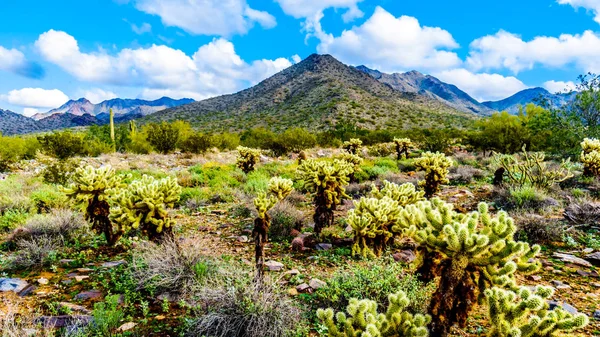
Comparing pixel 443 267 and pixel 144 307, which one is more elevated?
pixel 443 267

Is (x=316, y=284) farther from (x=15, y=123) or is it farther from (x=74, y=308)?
(x=15, y=123)

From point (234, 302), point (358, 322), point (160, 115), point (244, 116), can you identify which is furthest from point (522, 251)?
point (160, 115)

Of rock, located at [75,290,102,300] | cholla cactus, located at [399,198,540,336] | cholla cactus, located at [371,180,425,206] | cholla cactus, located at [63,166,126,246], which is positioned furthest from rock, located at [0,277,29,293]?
cholla cactus, located at [371,180,425,206]

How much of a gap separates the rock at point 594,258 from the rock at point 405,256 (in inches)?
107

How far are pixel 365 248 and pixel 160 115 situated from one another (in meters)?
67.2

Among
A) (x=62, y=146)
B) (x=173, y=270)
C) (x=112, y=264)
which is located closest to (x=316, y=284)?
(x=173, y=270)

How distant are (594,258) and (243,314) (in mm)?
5567

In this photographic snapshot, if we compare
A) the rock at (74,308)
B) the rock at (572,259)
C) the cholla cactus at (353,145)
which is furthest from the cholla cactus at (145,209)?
the cholla cactus at (353,145)

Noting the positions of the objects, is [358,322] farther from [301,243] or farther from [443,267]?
[301,243]

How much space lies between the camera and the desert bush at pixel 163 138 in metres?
21.4

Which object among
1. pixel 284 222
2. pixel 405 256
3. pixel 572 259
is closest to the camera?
pixel 572 259

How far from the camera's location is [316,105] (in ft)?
173

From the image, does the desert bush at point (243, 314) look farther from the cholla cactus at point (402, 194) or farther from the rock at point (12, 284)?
the cholla cactus at point (402, 194)

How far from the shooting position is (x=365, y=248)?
4.96 meters
